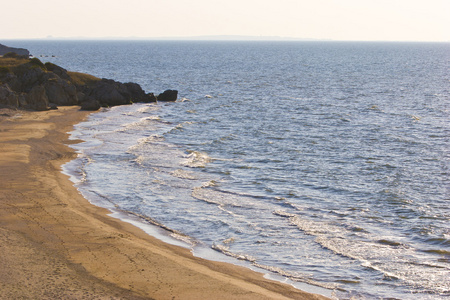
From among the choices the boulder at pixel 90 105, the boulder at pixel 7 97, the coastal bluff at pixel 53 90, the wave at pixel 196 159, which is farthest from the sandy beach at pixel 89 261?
the boulder at pixel 90 105

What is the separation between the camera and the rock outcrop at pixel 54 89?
46156 millimetres

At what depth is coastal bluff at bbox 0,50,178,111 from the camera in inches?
1816

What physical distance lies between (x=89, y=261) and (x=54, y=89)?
39.9m

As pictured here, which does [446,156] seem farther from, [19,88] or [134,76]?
[134,76]

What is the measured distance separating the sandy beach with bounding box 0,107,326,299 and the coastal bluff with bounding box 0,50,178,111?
26.1m

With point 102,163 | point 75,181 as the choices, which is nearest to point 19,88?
point 102,163

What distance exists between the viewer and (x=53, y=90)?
5025 cm

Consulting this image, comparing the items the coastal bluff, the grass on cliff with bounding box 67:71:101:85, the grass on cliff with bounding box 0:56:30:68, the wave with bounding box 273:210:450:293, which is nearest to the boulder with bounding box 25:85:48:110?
the coastal bluff

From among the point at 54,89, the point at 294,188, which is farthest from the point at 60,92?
the point at 294,188

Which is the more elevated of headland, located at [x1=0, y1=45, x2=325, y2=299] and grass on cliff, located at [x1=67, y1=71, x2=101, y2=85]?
grass on cliff, located at [x1=67, y1=71, x2=101, y2=85]

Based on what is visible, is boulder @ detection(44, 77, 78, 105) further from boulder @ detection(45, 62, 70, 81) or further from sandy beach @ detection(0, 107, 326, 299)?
sandy beach @ detection(0, 107, 326, 299)

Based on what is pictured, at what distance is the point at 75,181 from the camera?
24281 millimetres

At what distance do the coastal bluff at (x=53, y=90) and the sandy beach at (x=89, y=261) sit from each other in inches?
1026

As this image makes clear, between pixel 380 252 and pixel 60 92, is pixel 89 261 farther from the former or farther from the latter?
pixel 60 92
